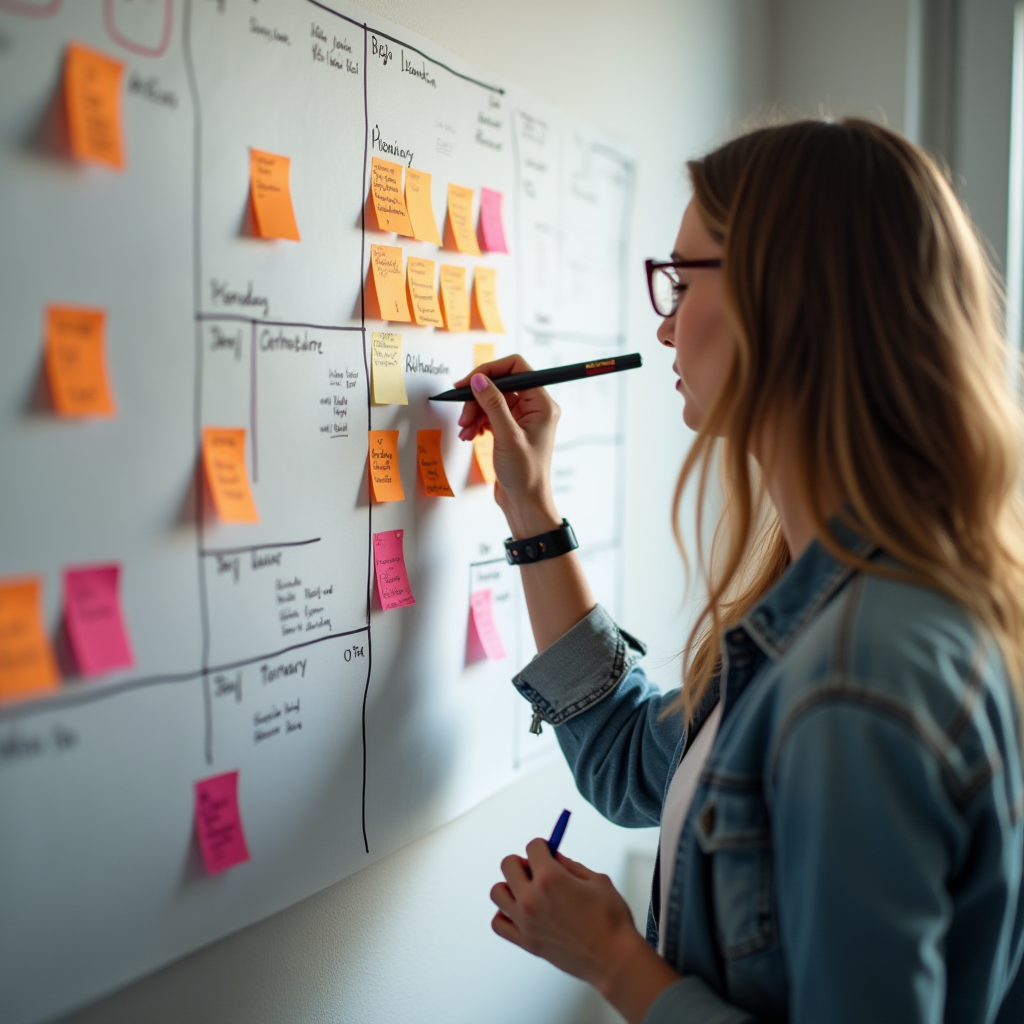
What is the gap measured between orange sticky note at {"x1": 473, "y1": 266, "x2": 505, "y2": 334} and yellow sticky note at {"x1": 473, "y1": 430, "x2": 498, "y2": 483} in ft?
0.45

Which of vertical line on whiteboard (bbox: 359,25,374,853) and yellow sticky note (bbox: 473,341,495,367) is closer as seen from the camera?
vertical line on whiteboard (bbox: 359,25,374,853)

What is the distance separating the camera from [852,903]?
0.58 metres

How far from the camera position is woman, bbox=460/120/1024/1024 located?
586 millimetres

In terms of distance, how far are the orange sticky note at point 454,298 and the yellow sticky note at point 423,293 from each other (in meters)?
0.02

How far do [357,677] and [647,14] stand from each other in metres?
1.20

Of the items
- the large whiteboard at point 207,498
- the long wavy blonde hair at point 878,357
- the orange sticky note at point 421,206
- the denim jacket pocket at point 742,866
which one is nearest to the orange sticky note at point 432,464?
the large whiteboard at point 207,498

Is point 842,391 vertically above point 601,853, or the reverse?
point 842,391

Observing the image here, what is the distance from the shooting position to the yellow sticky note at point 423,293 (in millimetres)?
985

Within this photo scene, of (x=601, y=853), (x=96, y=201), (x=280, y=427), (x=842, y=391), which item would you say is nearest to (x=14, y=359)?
(x=96, y=201)

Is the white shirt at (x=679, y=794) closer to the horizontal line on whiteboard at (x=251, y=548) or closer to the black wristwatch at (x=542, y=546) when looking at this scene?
the black wristwatch at (x=542, y=546)

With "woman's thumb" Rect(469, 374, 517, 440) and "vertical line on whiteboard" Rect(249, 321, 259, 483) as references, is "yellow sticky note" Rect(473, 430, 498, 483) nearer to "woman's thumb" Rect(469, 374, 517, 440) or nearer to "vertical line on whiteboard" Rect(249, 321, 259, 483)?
"woman's thumb" Rect(469, 374, 517, 440)

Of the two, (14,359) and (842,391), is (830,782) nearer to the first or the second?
(842,391)

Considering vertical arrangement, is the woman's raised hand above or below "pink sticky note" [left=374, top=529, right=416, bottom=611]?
above

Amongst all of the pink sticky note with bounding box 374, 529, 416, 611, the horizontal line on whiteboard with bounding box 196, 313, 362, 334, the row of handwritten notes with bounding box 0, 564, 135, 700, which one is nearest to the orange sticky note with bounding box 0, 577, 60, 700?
the row of handwritten notes with bounding box 0, 564, 135, 700
